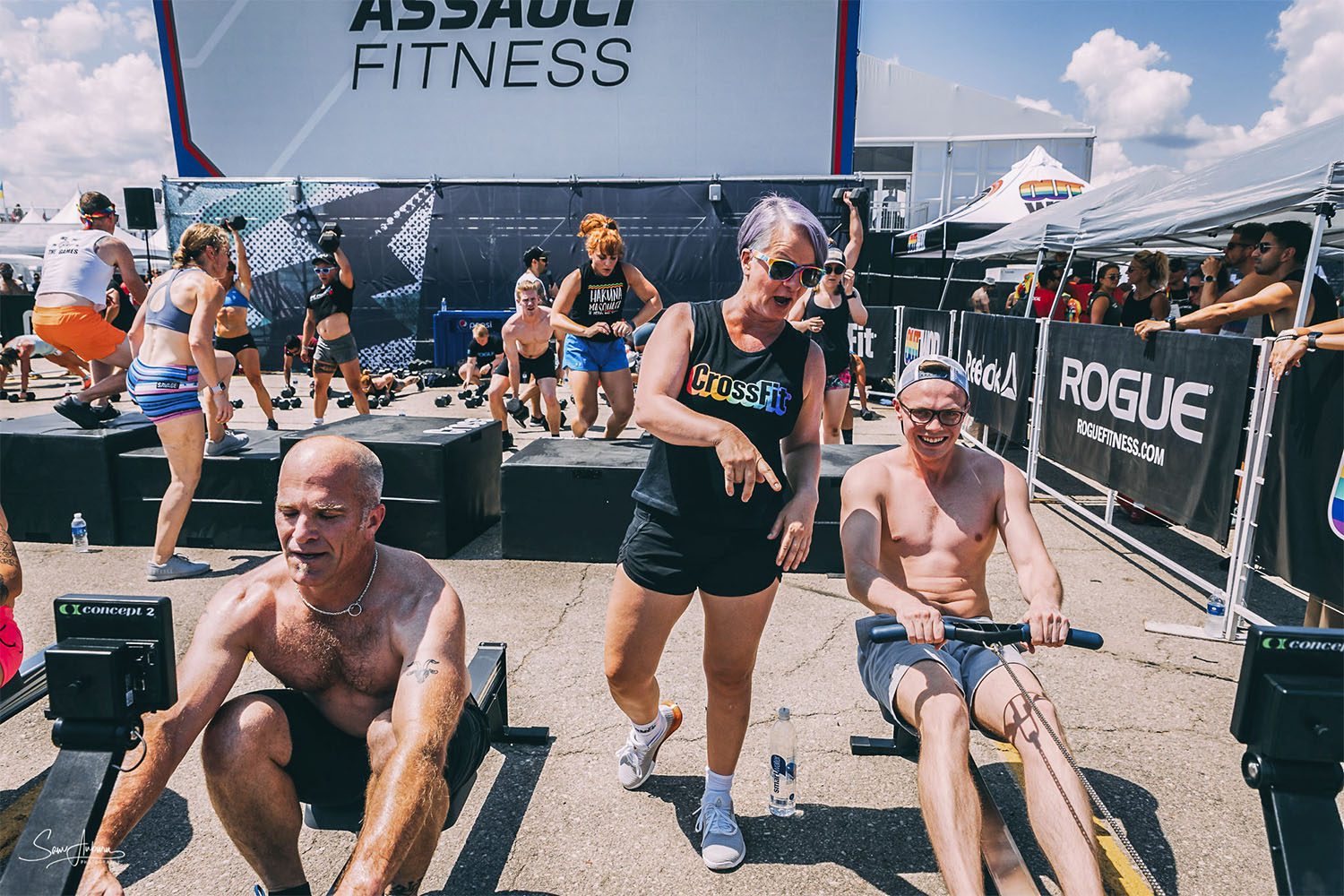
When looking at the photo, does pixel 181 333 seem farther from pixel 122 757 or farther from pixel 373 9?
pixel 373 9

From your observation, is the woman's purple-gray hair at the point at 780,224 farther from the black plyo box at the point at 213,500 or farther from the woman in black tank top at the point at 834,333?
the black plyo box at the point at 213,500

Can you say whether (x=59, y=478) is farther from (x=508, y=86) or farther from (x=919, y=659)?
(x=508, y=86)

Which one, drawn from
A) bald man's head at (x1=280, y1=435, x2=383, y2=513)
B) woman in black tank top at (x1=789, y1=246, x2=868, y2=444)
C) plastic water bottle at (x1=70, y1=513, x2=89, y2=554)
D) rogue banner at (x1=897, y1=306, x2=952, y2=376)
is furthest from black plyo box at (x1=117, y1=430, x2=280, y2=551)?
rogue banner at (x1=897, y1=306, x2=952, y2=376)

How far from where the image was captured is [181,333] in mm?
5219

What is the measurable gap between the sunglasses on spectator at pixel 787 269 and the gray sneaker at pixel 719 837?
182cm

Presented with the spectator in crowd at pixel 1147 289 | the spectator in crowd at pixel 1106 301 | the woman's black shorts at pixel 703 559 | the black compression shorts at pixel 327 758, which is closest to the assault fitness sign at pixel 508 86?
the spectator in crowd at pixel 1106 301

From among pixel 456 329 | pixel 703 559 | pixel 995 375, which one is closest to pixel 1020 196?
pixel 995 375

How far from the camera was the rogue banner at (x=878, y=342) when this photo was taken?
14031 mm

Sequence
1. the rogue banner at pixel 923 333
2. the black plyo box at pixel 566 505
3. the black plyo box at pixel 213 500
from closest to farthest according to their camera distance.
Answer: the black plyo box at pixel 566 505 < the black plyo box at pixel 213 500 < the rogue banner at pixel 923 333

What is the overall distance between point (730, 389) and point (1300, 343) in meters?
3.46

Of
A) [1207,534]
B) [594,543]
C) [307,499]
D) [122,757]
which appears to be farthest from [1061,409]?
[122,757]

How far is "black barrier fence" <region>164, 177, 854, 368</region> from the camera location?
15523mm

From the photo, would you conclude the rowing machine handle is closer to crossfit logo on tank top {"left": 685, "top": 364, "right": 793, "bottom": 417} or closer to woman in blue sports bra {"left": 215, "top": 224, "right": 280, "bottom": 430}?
crossfit logo on tank top {"left": 685, "top": 364, "right": 793, "bottom": 417}

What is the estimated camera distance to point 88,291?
654 centimetres
